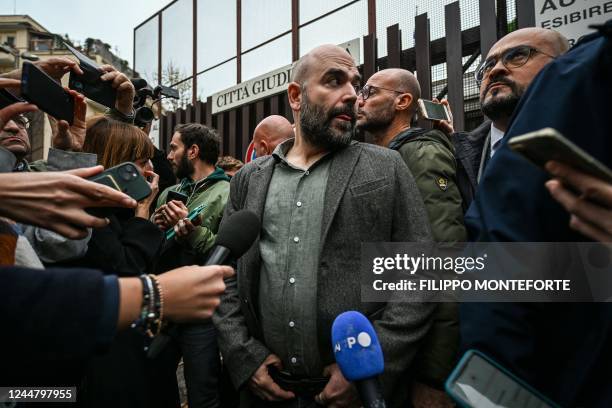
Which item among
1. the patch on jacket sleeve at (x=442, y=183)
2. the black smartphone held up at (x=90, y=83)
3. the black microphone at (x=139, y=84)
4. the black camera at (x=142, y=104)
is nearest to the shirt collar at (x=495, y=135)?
the patch on jacket sleeve at (x=442, y=183)

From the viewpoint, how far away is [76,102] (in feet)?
6.34

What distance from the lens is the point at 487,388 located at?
0.88m

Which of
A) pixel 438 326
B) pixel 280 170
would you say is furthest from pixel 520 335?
pixel 280 170

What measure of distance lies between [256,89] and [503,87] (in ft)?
17.1

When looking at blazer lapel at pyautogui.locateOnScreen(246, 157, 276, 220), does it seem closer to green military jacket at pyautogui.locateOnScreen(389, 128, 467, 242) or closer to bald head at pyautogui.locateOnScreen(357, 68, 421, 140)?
green military jacket at pyautogui.locateOnScreen(389, 128, 467, 242)

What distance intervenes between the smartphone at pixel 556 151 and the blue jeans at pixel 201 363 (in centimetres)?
215

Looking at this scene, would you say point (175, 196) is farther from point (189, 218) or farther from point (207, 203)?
point (189, 218)

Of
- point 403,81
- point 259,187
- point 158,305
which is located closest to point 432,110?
point 403,81

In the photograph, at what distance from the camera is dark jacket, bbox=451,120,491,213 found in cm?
190

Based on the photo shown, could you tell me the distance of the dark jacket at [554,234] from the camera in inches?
38.7

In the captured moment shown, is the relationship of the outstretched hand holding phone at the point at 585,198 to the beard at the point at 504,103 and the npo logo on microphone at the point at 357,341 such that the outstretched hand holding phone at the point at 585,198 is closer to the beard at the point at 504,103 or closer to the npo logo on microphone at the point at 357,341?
the npo logo on microphone at the point at 357,341

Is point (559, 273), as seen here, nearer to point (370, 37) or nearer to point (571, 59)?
point (571, 59)

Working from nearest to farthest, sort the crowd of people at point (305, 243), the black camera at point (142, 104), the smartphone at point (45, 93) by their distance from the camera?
the crowd of people at point (305, 243), the smartphone at point (45, 93), the black camera at point (142, 104)

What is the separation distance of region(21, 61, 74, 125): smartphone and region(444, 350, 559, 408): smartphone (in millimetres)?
1622
